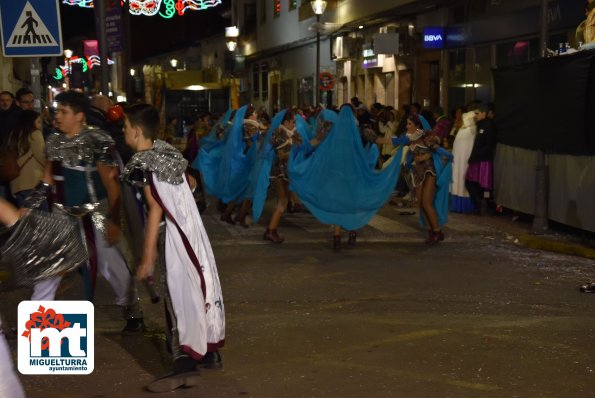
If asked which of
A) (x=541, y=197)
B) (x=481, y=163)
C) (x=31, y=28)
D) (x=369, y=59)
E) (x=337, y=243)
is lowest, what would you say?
(x=337, y=243)

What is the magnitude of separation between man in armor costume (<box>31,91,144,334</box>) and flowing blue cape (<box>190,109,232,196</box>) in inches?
355

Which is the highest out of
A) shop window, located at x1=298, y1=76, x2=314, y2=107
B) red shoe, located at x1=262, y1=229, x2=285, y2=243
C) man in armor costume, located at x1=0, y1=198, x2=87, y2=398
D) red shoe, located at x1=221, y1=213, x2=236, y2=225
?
shop window, located at x1=298, y1=76, x2=314, y2=107

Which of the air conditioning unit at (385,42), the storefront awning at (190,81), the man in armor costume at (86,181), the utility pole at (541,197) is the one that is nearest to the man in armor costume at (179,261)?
the man in armor costume at (86,181)

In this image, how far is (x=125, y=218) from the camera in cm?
737

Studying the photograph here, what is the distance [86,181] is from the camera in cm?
727

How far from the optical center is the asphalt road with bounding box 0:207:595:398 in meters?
6.51

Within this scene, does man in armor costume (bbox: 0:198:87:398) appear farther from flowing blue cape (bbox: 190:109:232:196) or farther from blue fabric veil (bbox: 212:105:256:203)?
flowing blue cape (bbox: 190:109:232:196)

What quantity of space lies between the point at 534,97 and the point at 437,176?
102 inches

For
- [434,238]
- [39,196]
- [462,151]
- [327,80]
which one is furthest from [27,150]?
[327,80]

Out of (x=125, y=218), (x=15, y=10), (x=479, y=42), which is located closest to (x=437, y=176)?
(x=15, y=10)

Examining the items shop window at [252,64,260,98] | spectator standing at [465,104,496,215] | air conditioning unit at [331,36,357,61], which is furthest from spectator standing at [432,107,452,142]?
shop window at [252,64,260,98]

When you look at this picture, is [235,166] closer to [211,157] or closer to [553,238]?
[211,157]

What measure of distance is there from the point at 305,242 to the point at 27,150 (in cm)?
440

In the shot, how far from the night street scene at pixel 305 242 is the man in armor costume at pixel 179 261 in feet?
0.05
